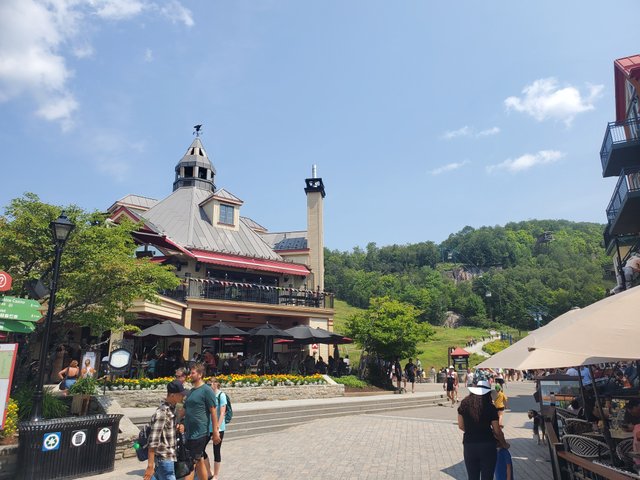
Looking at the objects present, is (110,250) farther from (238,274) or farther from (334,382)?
(238,274)

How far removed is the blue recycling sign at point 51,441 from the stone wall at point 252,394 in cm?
519

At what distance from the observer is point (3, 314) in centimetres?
741

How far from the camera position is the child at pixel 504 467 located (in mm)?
5840

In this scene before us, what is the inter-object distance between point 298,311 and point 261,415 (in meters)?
12.4

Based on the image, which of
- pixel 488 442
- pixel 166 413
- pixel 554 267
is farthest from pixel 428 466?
pixel 554 267

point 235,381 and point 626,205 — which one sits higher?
point 626,205

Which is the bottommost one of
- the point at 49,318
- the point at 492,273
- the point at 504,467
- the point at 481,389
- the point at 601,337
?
the point at 504,467

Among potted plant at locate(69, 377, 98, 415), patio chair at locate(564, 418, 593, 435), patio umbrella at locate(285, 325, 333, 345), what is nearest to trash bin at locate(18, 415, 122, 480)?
potted plant at locate(69, 377, 98, 415)

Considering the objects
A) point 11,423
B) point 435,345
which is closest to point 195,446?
point 11,423

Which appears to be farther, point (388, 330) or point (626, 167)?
point (388, 330)

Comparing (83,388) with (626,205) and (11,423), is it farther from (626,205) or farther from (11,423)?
(626,205)

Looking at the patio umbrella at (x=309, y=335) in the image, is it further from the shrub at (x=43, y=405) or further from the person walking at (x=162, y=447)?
the person walking at (x=162, y=447)

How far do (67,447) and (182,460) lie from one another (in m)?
3.35

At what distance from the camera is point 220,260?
957 inches
